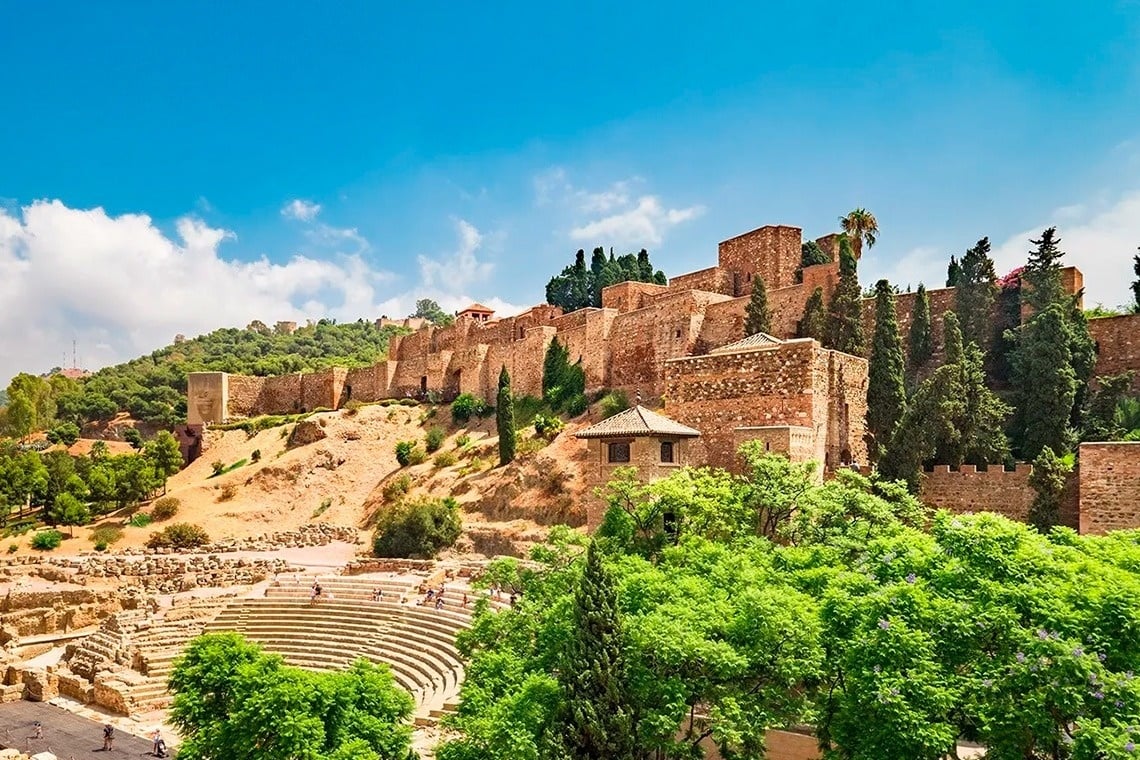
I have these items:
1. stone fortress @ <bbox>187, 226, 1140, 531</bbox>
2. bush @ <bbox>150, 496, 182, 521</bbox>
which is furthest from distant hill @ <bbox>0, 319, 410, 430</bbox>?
bush @ <bbox>150, 496, 182, 521</bbox>

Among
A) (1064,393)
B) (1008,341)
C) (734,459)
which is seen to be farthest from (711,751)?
(1008,341)

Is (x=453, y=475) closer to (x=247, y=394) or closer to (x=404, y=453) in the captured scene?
(x=404, y=453)

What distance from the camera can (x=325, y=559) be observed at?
34312mm

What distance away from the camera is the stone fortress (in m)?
19.4

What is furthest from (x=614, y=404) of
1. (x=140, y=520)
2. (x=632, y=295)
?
(x=140, y=520)

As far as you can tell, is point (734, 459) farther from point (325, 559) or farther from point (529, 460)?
point (325, 559)

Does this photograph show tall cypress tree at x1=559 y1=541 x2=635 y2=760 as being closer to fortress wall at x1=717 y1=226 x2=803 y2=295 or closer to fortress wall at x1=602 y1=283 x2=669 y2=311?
fortress wall at x1=717 y1=226 x2=803 y2=295

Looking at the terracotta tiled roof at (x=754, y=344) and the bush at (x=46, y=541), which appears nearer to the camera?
the terracotta tiled roof at (x=754, y=344)

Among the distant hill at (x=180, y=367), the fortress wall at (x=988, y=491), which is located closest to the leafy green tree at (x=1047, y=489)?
the fortress wall at (x=988, y=491)

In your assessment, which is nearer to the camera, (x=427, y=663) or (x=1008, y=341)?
(x=427, y=663)

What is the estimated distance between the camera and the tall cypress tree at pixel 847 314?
2822cm

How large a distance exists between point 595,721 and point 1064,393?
60.3 feet

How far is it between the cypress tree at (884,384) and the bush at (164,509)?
111ft

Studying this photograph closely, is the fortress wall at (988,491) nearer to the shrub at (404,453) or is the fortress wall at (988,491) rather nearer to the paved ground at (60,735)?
the paved ground at (60,735)
